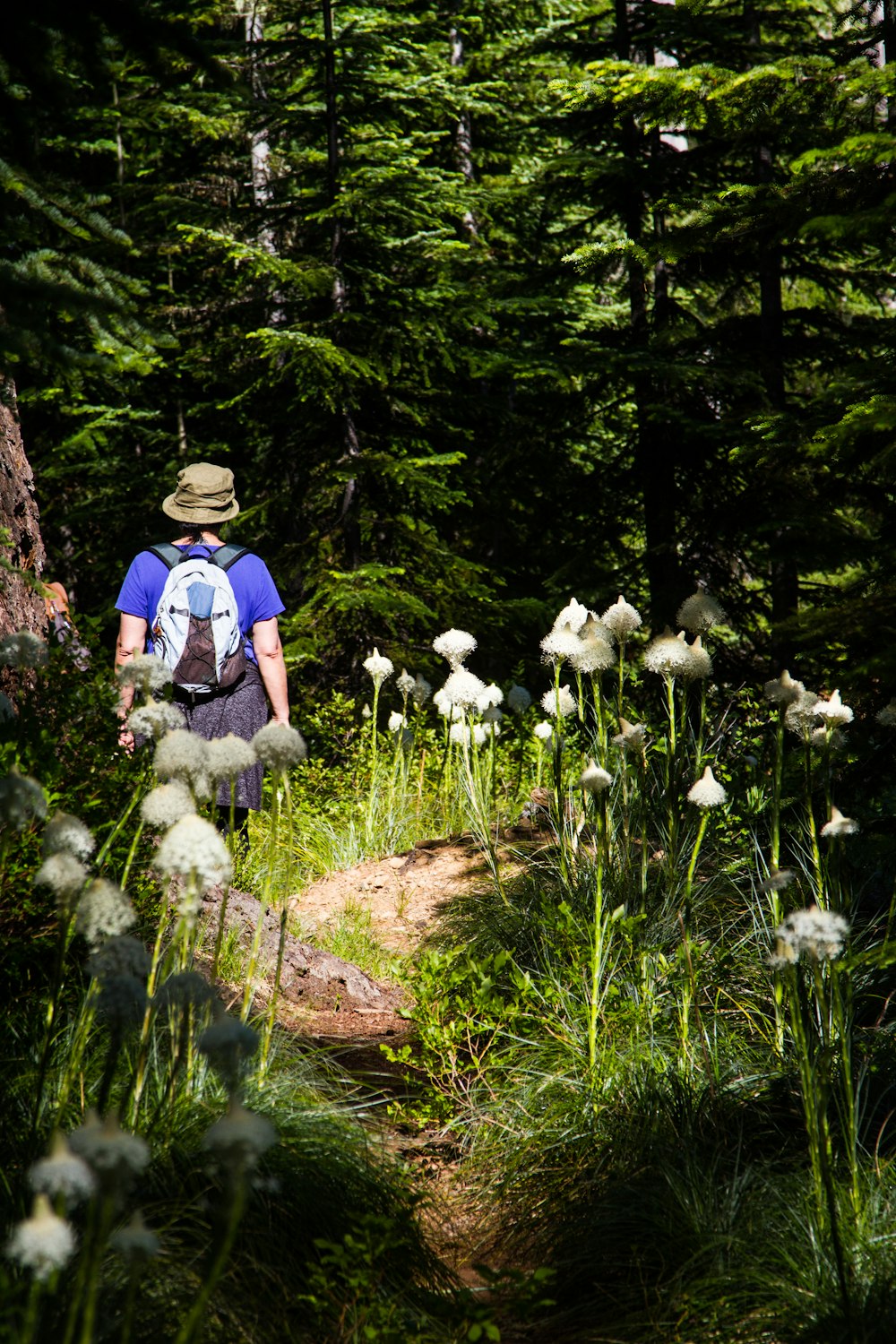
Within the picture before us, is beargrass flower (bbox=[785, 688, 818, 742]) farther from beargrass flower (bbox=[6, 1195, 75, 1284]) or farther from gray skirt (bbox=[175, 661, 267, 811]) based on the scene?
beargrass flower (bbox=[6, 1195, 75, 1284])

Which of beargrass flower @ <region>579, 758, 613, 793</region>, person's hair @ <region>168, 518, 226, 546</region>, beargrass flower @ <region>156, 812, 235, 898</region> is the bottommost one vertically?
beargrass flower @ <region>156, 812, 235, 898</region>

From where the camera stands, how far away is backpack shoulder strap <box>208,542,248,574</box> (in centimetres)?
477

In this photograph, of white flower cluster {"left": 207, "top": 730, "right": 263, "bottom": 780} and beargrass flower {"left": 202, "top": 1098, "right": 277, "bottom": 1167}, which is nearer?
beargrass flower {"left": 202, "top": 1098, "right": 277, "bottom": 1167}

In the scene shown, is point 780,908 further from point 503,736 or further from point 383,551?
point 383,551

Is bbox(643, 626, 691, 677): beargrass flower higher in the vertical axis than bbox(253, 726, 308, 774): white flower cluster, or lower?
higher

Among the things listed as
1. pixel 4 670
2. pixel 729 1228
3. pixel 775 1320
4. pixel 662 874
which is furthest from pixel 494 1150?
pixel 4 670

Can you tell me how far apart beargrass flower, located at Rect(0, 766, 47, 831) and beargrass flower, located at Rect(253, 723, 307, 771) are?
57 cm

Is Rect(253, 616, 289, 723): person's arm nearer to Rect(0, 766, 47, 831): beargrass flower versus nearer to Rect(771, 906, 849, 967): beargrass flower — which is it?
Rect(0, 766, 47, 831): beargrass flower

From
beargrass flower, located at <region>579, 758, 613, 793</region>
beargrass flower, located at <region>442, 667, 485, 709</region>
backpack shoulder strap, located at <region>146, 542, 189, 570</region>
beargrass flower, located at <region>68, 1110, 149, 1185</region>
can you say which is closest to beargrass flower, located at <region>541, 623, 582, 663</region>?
beargrass flower, located at <region>579, 758, 613, 793</region>

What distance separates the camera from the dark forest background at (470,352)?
7.05 m

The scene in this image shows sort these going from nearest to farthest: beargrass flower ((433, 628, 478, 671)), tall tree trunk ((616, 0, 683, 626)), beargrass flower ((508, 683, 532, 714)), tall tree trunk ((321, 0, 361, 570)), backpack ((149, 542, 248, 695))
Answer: backpack ((149, 542, 248, 695)) → beargrass flower ((433, 628, 478, 671)) → beargrass flower ((508, 683, 532, 714)) → tall tree trunk ((616, 0, 683, 626)) → tall tree trunk ((321, 0, 361, 570))

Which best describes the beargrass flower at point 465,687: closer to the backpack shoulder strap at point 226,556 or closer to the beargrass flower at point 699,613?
the backpack shoulder strap at point 226,556

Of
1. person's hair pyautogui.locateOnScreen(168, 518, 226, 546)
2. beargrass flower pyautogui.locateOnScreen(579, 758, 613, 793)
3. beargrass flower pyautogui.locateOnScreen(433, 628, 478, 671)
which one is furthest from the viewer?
beargrass flower pyautogui.locateOnScreen(433, 628, 478, 671)

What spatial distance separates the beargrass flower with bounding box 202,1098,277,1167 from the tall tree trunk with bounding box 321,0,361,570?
708 cm
